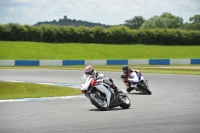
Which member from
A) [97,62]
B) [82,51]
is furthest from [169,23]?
[97,62]

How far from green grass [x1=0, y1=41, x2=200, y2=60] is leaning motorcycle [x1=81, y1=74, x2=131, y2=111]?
34474 mm

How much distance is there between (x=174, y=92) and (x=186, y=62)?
2841 centimetres

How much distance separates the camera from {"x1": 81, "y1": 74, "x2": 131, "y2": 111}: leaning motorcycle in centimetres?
1243

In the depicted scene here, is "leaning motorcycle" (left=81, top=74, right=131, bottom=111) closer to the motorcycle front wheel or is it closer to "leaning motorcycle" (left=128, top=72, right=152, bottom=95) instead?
the motorcycle front wheel

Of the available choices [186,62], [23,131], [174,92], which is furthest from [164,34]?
[23,131]

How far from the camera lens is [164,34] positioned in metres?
70.0

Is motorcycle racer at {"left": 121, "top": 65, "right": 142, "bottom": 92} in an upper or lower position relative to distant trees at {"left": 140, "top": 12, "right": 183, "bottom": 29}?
lower

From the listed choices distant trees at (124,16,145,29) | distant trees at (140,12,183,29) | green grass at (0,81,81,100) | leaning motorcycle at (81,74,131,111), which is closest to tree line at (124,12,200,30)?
distant trees at (140,12,183,29)

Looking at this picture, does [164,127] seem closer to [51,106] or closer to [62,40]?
[51,106]

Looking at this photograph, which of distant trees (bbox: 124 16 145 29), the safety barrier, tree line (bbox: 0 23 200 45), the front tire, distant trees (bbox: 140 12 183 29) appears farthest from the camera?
distant trees (bbox: 124 16 145 29)

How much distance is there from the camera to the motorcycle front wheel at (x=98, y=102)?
12.4 metres

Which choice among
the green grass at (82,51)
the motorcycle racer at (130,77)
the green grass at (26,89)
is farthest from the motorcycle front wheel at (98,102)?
the green grass at (82,51)

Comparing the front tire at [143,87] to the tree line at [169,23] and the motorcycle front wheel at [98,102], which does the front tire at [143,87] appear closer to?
the motorcycle front wheel at [98,102]

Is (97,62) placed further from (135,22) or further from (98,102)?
(135,22)
